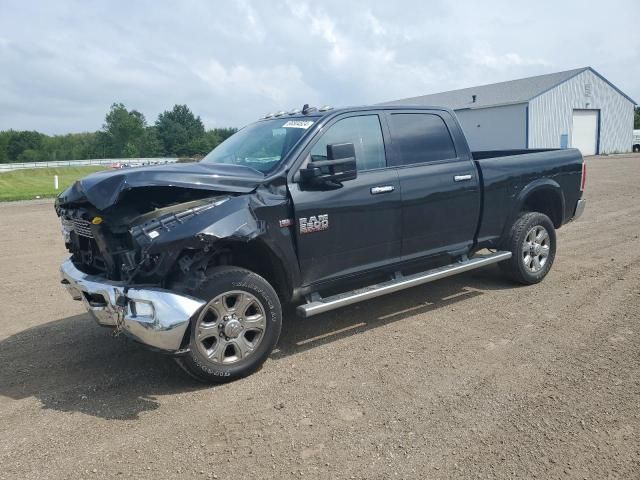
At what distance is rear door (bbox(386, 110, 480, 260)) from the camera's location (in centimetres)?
534

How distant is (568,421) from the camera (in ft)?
11.4

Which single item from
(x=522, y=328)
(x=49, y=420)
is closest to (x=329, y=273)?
(x=522, y=328)

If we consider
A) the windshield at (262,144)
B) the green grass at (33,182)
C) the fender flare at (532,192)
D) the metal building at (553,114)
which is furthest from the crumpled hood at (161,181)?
the metal building at (553,114)

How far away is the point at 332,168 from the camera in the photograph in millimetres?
4496

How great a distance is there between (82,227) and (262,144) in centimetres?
174

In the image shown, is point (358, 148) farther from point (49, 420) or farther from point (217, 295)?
point (49, 420)

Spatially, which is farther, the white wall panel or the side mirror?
the white wall panel

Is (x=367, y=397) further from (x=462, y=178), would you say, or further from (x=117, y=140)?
(x=117, y=140)

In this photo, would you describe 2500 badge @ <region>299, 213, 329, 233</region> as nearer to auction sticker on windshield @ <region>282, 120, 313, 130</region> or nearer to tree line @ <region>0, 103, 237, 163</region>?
auction sticker on windshield @ <region>282, 120, 313, 130</region>

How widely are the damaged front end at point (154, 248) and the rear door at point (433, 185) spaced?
5.65 ft

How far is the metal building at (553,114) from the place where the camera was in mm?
39594

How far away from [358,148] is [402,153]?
0.53 meters

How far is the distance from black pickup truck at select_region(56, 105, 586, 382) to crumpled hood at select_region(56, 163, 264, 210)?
1 centimetres

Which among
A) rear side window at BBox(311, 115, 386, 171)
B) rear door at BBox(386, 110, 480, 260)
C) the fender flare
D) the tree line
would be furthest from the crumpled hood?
the tree line
